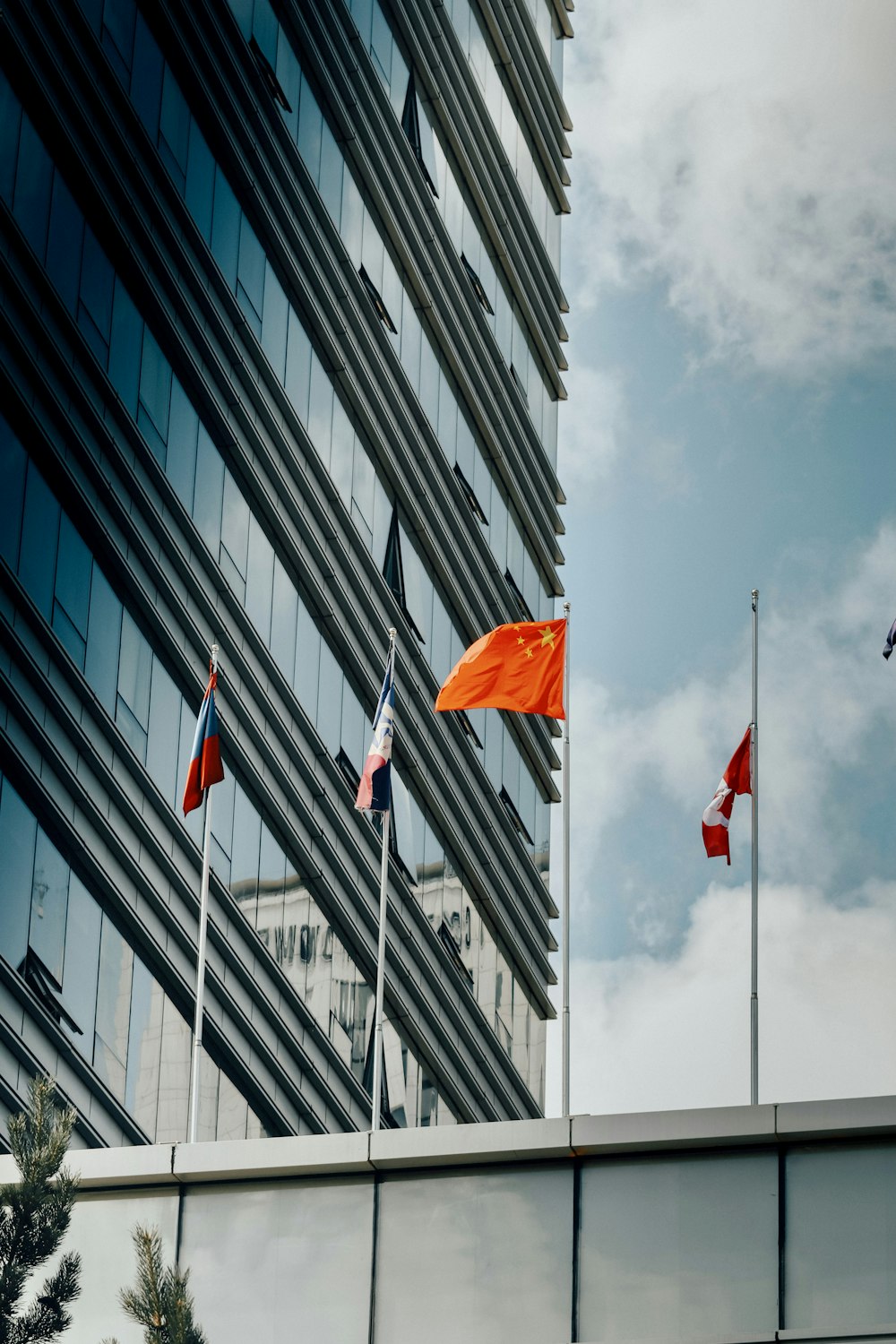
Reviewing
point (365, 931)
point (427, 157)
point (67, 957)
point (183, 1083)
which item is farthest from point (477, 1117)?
point (427, 157)

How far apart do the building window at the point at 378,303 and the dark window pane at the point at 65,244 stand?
1354 cm

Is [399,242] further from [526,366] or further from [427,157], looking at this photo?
[526,366]

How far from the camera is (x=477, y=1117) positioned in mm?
57188

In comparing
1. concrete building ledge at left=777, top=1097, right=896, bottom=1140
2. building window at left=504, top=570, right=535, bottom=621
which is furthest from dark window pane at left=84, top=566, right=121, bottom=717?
building window at left=504, top=570, right=535, bottom=621

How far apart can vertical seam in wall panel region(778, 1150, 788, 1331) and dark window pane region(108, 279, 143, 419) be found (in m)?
20.8

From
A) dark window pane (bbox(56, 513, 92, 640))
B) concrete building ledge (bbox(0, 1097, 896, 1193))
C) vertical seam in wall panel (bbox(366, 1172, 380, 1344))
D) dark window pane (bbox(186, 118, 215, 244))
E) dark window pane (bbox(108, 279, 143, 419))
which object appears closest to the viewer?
concrete building ledge (bbox(0, 1097, 896, 1193))

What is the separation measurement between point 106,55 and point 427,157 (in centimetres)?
1941

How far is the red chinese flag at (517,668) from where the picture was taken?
117 ft

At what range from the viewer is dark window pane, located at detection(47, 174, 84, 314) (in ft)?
132

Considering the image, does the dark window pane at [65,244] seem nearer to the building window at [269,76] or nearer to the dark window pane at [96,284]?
the dark window pane at [96,284]

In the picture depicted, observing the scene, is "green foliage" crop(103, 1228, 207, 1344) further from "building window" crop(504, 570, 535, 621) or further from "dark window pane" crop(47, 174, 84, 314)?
"building window" crop(504, 570, 535, 621)

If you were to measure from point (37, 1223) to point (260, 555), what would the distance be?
25867 millimetres

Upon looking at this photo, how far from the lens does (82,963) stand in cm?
3844

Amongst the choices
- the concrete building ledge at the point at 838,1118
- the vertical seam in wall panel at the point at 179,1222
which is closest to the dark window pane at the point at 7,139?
the vertical seam in wall panel at the point at 179,1222
